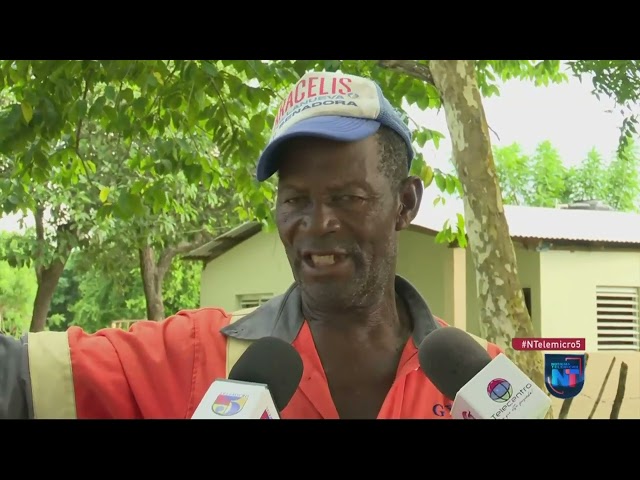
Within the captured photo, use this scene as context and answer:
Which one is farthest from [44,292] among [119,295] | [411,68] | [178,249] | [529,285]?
[411,68]

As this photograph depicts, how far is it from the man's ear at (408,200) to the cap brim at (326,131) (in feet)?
0.40

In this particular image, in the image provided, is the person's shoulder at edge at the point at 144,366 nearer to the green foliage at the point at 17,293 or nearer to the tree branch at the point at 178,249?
the tree branch at the point at 178,249

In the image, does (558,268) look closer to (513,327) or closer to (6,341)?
(513,327)

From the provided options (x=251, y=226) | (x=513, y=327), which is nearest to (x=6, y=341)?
(x=513, y=327)

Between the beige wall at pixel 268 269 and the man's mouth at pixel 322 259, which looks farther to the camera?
the beige wall at pixel 268 269

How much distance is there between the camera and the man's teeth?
1207mm

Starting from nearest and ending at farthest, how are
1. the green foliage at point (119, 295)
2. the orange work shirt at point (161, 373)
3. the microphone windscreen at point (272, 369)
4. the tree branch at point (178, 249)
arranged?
the microphone windscreen at point (272, 369)
the orange work shirt at point (161, 373)
the tree branch at point (178, 249)
the green foliage at point (119, 295)

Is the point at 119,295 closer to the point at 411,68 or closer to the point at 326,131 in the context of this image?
the point at 411,68

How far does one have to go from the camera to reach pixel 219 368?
3.94ft

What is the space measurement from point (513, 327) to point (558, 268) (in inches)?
89.0

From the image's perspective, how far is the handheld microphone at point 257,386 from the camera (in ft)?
2.67

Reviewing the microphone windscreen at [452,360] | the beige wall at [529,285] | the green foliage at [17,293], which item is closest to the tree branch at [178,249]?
the green foliage at [17,293]

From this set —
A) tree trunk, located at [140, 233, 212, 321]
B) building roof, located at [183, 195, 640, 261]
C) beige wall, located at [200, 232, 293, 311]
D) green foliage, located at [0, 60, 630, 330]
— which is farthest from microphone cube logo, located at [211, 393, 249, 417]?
tree trunk, located at [140, 233, 212, 321]

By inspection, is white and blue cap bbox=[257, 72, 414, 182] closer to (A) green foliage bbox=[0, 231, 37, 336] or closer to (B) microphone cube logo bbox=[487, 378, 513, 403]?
(B) microphone cube logo bbox=[487, 378, 513, 403]
